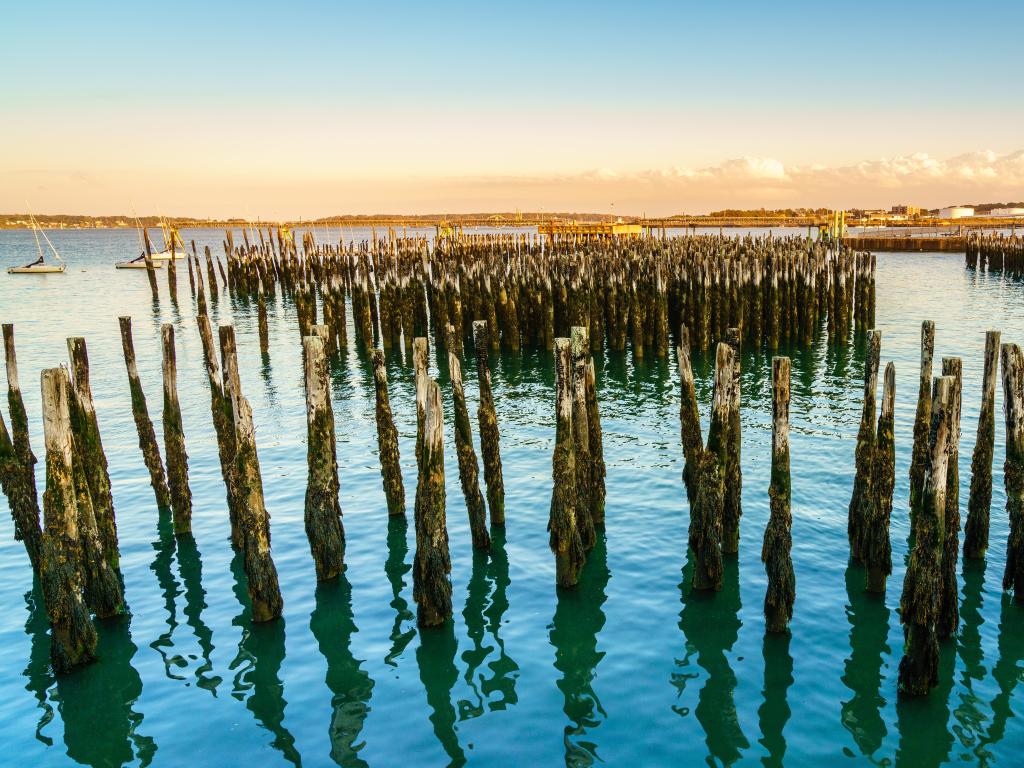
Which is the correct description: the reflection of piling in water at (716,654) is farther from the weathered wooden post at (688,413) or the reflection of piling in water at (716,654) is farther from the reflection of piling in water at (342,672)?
the reflection of piling in water at (342,672)

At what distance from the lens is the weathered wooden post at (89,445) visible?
905 cm

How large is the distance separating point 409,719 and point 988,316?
1186 inches

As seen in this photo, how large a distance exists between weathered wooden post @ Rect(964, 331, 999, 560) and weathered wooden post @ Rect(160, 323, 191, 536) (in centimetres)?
951

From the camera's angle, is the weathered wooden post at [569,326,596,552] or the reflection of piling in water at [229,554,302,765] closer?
the reflection of piling in water at [229,554,302,765]

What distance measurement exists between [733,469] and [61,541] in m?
6.84

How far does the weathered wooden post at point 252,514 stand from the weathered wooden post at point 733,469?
4.89 meters

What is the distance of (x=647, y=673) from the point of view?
294 inches

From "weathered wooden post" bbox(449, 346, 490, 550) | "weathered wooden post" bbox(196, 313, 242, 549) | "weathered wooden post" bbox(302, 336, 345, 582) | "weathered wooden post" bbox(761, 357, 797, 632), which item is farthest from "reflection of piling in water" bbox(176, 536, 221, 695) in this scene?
"weathered wooden post" bbox(761, 357, 797, 632)

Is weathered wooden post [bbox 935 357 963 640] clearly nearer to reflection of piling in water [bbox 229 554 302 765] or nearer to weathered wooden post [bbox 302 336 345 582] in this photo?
reflection of piling in water [bbox 229 554 302 765]

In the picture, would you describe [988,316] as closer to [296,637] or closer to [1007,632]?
[1007,632]

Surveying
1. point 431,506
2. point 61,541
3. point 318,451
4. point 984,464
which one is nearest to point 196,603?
point 61,541

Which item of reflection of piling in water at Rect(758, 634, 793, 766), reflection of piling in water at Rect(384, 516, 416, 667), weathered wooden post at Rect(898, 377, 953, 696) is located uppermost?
weathered wooden post at Rect(898, 377, 953, 696)

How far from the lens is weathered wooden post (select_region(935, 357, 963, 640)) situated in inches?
280

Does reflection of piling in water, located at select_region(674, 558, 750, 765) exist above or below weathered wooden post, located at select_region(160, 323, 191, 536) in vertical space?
below
